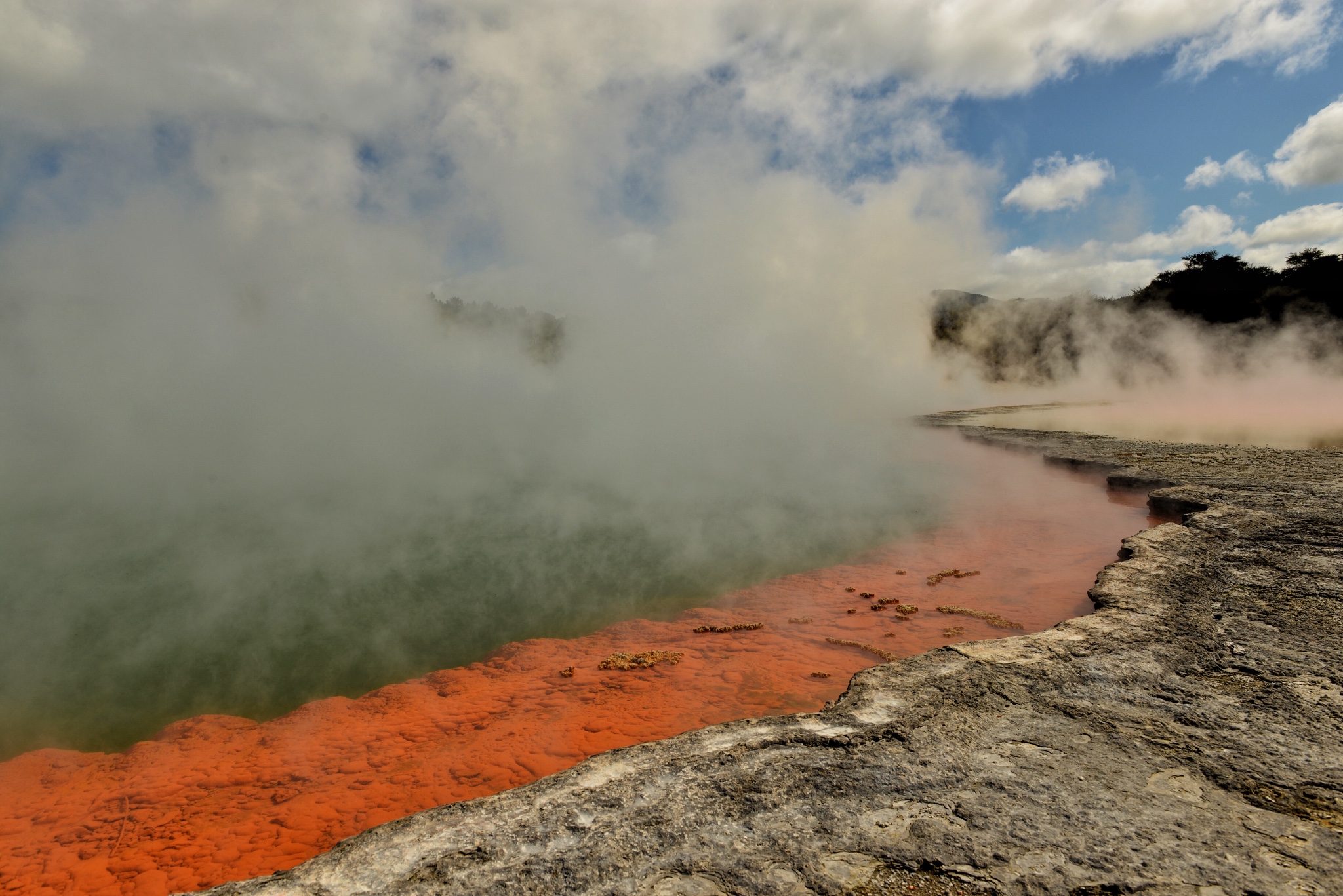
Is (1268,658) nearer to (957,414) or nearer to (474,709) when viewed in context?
(474,709)

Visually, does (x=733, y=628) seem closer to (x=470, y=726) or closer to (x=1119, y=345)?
(x=470, y=726)

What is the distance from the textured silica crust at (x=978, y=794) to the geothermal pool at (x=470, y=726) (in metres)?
0.83

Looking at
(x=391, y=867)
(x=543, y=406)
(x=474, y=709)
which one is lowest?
(x=474, y=709)

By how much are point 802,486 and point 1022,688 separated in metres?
5.88

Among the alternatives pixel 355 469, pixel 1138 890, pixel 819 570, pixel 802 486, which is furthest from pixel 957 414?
pixel 1138 890

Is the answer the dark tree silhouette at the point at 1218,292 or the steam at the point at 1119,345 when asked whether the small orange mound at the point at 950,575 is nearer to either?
the steam at the point at 1119,345

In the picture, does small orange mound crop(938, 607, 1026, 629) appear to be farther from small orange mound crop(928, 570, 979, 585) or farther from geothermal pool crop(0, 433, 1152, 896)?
small orange mound crop(928, 570, 979, 585)

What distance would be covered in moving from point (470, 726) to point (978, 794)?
7.80 ft

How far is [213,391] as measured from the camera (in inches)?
464

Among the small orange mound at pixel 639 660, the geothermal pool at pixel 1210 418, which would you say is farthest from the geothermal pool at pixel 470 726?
the geothermal pool at pixel 1210 418

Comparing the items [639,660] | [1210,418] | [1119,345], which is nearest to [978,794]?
[639,660]

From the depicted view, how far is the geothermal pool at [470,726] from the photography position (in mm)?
2438

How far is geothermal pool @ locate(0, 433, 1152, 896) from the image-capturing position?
2438mm

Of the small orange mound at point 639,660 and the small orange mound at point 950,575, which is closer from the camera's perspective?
the small orange mound at point 639,660
